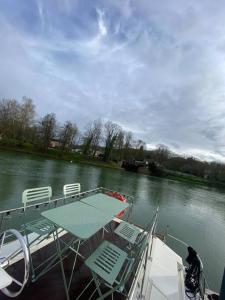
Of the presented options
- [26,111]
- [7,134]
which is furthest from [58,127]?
[7,134]

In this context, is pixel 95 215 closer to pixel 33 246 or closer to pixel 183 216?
pixel 33 246

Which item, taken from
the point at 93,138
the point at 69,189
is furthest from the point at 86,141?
the point at 69,189

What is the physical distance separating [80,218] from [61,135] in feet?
135

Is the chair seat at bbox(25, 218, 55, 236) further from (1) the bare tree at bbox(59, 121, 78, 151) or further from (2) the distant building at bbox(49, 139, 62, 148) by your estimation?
(2) the distant building at bbox(49, 139, 62, 148)

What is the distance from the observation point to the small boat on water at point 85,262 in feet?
6.50

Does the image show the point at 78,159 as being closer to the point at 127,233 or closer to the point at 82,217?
the point at 127,233

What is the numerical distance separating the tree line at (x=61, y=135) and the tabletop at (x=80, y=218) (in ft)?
114

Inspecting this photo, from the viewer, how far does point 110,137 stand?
45.7 metres

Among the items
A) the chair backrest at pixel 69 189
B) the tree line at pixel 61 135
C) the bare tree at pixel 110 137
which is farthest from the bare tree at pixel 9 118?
the chair backrest at pixel 69 189

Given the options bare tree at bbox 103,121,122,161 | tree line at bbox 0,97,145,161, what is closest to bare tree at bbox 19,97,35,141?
tree line at bbox 0,97,145,161

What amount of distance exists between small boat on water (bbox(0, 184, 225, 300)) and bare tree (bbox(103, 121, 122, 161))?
39.1 meters

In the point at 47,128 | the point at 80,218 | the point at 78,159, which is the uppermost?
the point at 47,128

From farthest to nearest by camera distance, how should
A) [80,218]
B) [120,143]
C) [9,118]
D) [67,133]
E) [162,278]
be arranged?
[120,143] < [67,133] < [9,118] < [162,278] < [80,218]

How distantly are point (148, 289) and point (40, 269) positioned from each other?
1.54 m
